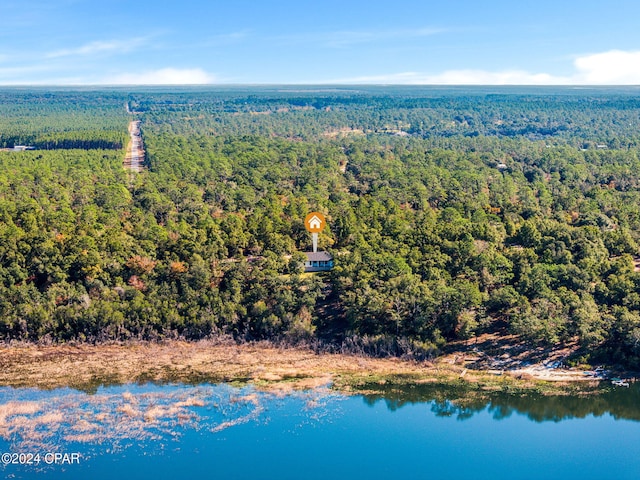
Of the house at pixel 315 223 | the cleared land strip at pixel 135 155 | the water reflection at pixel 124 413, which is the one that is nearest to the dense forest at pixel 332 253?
the house at pixel 315 223

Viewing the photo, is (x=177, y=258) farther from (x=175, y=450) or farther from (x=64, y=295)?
(x=175, y=450)

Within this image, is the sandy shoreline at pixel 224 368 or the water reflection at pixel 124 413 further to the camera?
the sandy shoreline at pixel 224 368

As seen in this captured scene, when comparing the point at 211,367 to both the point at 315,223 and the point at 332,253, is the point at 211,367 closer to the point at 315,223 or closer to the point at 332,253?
the point at 332,253

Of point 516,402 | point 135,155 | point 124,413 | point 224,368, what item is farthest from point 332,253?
point 135,155

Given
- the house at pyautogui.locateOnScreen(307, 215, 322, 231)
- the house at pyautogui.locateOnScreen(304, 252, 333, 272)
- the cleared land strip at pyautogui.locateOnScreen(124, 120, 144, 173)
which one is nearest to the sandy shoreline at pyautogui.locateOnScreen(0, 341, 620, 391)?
the house at pyautogui.locateOnScreen(304, 252, 333, 272)

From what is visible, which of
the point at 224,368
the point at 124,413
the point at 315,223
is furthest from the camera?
the point at 315,223

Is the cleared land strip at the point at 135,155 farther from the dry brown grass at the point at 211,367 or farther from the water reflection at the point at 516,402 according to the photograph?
the water reflection at the point at 516,402
